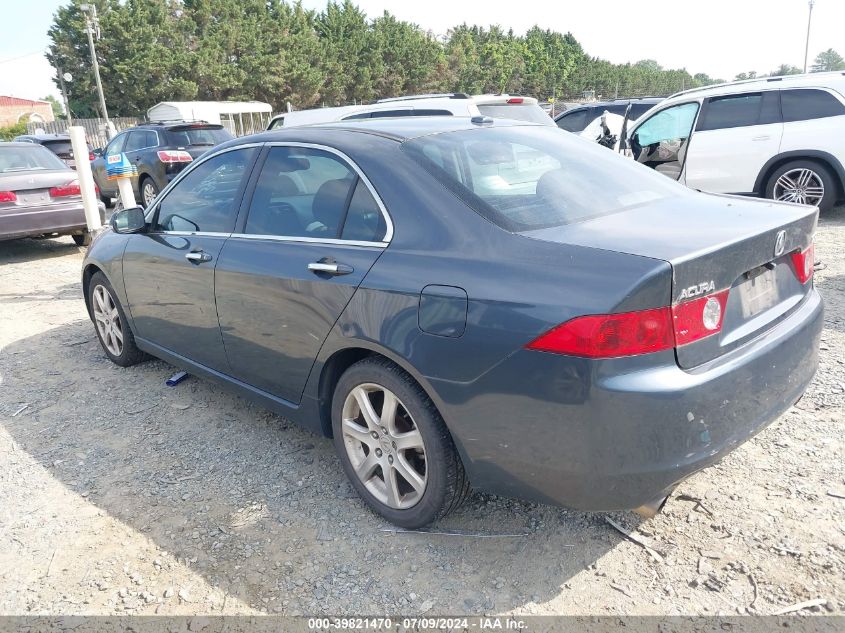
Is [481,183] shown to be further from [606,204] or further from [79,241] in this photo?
[79,241]

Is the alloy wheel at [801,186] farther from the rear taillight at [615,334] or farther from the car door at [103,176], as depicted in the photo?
the car door at [103,176]

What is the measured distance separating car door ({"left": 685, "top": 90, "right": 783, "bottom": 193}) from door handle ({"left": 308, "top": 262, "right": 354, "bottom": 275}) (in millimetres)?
7205

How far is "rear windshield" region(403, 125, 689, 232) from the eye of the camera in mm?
2574

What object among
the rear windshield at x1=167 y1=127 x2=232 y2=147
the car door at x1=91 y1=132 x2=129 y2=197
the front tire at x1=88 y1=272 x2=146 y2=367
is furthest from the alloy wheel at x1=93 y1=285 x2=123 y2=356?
the car door at x1=91 y1=132 x2=129 y2=197

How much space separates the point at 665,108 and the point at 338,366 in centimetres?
801

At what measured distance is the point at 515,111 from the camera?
868cm

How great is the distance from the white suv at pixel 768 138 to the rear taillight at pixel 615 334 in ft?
23.6

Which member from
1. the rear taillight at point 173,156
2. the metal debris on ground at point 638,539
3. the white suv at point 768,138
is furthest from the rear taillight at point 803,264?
the rear taillight at point 173,156

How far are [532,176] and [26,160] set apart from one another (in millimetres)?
8752

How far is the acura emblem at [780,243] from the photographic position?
2.46 m

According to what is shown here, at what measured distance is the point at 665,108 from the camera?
926 cm

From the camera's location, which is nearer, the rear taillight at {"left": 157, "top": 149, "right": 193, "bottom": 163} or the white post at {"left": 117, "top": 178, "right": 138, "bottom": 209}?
the white post at {"left": 117, "top": 178, "right": 138, "bottom": 209}

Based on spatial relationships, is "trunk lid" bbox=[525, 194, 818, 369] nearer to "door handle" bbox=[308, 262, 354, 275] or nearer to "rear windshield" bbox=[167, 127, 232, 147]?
"door handle" bbox=[308, 262, 354, 275]

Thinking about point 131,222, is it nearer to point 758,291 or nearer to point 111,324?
point 111,324
